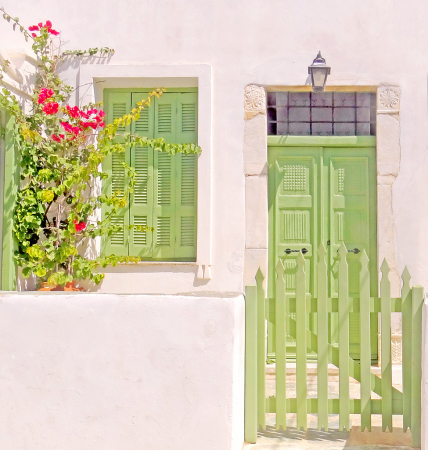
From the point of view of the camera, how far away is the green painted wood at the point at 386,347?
3.74 m

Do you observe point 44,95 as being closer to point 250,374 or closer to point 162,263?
point 162,263

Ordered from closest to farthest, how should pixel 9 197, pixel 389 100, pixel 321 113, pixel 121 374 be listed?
pixel 121 374
pixel 9 197
pixel 389 100
pixel 321 113

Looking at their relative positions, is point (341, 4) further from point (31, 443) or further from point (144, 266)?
point (31, 443)

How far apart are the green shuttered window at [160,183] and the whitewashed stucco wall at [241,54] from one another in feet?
0.89

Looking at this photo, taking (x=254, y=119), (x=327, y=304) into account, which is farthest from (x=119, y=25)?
(x=327, y=304)

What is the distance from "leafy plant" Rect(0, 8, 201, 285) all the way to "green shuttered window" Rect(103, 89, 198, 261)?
0.63ft

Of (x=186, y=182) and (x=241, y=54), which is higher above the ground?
(x=241, y=54)

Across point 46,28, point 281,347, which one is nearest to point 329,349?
point 281,347

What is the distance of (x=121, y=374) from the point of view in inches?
136

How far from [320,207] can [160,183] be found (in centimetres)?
172

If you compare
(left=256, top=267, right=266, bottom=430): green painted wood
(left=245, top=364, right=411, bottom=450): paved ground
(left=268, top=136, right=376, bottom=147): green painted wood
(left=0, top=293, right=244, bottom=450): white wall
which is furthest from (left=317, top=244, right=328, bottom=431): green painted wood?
(left=268, top=136, right=376, bottom=147): green painted wood

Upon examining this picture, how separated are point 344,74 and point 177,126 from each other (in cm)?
183

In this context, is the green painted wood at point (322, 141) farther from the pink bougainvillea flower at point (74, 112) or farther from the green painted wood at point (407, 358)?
the green painted wood at point (407, 358)

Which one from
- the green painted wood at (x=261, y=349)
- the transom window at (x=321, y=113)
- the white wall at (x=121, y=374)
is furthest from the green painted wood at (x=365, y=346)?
the transom window at (x=321, y=113)
